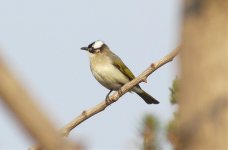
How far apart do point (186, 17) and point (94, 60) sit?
29.0ft

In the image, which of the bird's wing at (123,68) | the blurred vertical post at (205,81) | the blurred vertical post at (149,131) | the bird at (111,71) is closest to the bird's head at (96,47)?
the bird at (111,71)

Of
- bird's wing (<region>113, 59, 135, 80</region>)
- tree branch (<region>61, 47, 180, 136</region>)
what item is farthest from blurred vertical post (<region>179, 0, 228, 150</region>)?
bird's wing (<region>113, 59, 135, 80</region>)

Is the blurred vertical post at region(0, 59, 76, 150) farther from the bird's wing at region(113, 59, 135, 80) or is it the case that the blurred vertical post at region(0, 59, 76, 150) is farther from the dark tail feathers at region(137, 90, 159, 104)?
the dark tail feathers at region(137, 90, 159, 104)

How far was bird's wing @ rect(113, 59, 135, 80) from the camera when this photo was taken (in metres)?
10.1

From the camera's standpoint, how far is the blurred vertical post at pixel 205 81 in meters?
1.64

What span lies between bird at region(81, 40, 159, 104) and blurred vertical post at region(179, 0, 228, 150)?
8202 mm

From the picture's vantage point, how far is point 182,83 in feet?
5.57

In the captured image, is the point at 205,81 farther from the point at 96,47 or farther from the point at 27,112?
the point at 96,47

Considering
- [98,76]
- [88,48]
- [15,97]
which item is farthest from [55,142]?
[88,48]

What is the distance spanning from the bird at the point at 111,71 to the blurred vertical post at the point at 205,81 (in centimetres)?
820

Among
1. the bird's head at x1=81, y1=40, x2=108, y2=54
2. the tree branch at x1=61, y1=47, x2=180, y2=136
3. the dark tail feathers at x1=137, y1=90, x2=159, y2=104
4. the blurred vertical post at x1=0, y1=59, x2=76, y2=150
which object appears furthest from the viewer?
the bird's head at x1=81, y1=40, x2=108, y2=54

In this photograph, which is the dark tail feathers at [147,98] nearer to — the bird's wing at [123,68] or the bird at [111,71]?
the bird at [111,71]

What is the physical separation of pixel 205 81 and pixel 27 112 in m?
0.55

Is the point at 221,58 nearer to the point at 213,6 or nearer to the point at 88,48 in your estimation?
the point at 213,6
